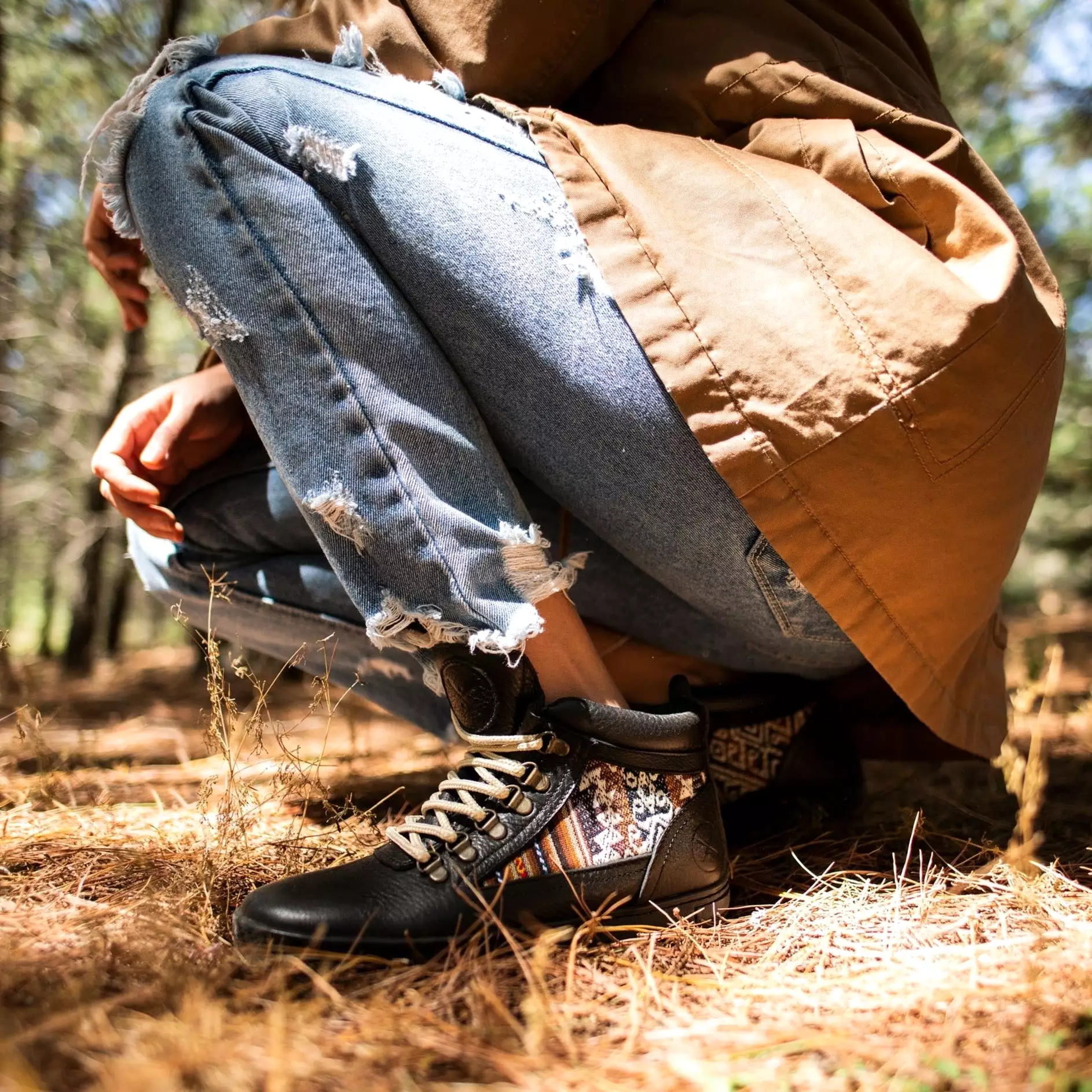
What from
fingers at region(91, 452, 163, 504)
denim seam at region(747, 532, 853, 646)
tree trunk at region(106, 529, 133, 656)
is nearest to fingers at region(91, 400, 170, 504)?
fingers at region(91, 452, 163, 504)

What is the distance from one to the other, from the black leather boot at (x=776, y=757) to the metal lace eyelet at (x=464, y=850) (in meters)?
0.52

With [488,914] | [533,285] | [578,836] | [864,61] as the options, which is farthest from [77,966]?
[864,61]

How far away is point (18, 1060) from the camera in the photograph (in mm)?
672

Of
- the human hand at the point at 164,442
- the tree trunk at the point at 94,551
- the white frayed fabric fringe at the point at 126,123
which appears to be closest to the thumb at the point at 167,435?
Result: the human hand at the point at 164,442

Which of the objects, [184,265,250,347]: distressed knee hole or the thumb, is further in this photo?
the thumb

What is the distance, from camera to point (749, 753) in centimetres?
144

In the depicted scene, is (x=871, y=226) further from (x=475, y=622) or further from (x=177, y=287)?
(x=177, y=287)

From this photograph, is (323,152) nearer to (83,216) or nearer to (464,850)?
(464,850)

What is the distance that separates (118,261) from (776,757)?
1.39 m

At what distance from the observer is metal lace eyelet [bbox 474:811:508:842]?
101 centimetres

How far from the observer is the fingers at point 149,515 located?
1372 millimetres

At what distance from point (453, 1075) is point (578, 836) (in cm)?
35

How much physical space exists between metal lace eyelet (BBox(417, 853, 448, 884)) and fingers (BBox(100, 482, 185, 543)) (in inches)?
28.9

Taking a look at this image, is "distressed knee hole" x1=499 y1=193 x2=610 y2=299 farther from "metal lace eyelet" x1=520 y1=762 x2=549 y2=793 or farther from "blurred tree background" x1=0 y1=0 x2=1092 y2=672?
"blurred tree background" x1=0 y1=0 x2=1092 y2=672
